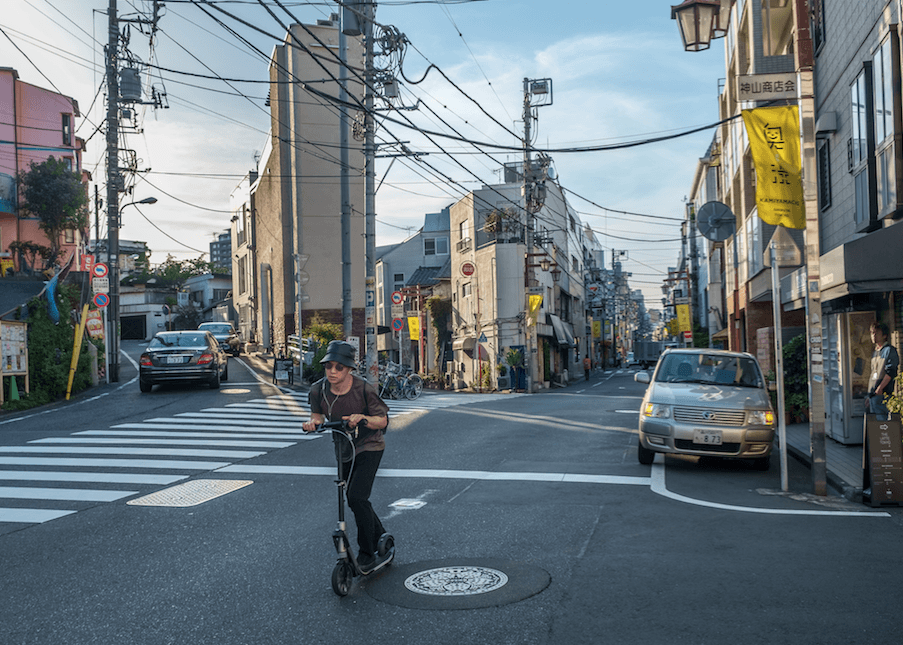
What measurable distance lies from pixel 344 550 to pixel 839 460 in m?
8.77

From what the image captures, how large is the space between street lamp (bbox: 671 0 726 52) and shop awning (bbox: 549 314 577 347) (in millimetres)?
37171

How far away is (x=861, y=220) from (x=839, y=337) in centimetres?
224

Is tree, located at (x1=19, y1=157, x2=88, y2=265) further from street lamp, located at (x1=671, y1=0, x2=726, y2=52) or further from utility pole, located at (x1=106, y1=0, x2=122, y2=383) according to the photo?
street lamp, located at (x1=671, y1=0, x2=726, y2=52)

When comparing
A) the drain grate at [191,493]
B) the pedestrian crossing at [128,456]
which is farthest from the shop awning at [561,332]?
the drain grate at [191,493]

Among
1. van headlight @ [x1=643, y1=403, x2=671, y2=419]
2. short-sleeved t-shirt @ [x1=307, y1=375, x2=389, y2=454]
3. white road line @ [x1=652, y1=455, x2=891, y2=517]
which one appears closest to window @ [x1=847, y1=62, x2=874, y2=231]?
van headlight @ [x1=643, y1=403, x2=671, y2=419]

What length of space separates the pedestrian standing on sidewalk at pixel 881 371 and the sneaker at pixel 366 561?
24.2ft

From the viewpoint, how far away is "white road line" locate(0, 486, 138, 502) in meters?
9.01

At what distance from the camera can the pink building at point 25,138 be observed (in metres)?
38.2

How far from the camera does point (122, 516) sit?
8148mm

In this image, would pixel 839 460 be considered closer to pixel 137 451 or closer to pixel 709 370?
pixel 709 370

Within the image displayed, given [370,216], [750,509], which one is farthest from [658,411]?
[370,216]

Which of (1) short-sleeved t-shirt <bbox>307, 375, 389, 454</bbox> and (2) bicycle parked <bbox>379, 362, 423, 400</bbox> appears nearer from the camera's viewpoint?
(1) short-sleeved t-shirt <bbox>307, 375, 389, 454</bbox>

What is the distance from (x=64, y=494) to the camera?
30.3 feet

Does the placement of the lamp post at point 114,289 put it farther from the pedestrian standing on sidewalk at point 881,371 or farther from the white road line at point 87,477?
the pedestrian standing on sidewalk at point 881,371
